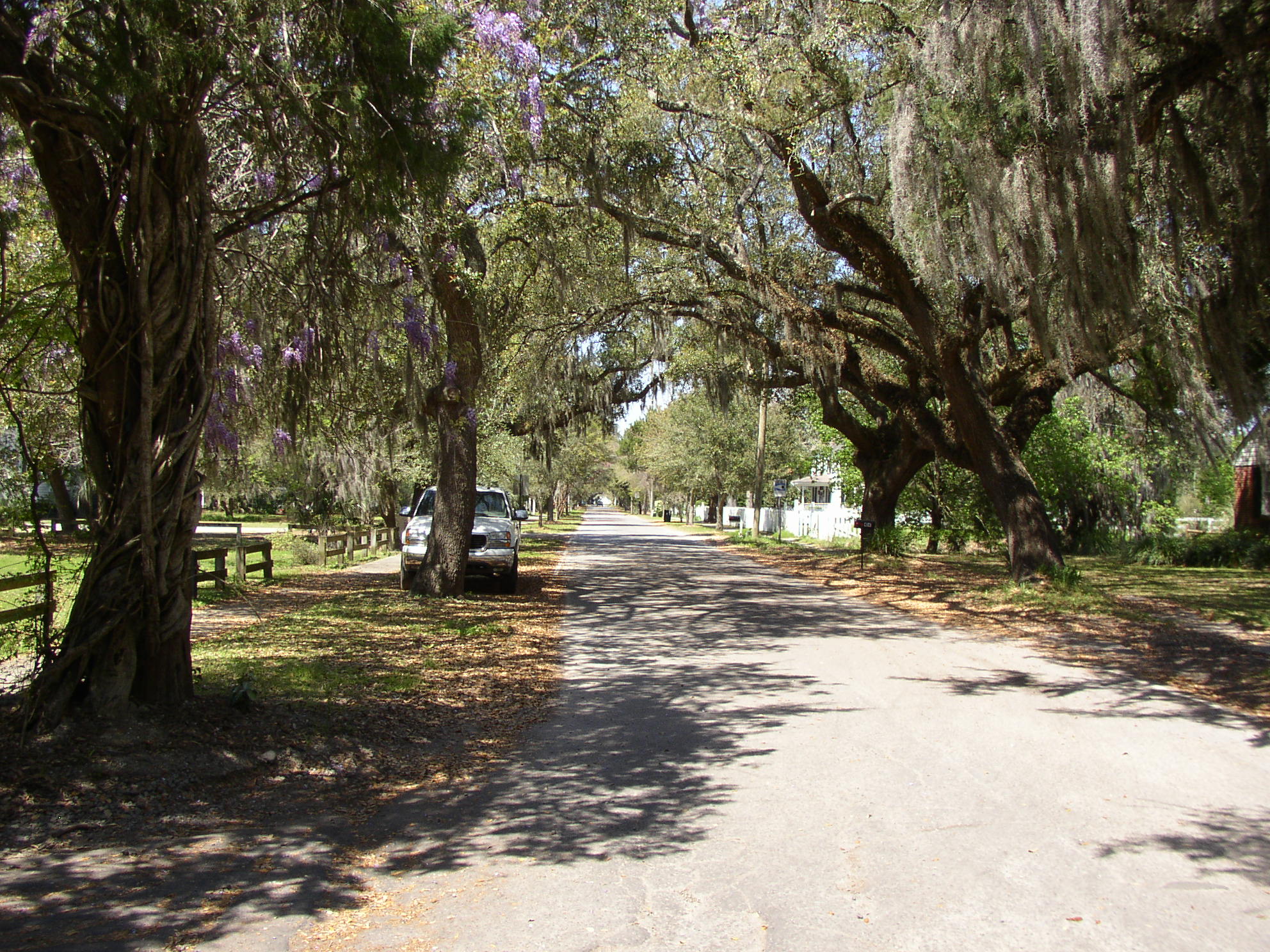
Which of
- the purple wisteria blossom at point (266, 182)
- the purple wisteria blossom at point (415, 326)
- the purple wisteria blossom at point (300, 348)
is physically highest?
the purple wisteria blossom at point (266, 182)

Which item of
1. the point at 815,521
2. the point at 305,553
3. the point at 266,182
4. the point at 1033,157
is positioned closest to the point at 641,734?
the point at 266,182

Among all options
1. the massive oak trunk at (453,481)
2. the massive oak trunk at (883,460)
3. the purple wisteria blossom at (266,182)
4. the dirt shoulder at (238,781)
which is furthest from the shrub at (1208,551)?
the purple wisteria blossom at (266,182)

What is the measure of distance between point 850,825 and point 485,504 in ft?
46.3

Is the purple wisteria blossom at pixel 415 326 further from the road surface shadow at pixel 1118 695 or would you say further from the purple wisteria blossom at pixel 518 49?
the road surface shadow at pixel 1118 695

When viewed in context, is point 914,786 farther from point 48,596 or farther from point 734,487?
point 734,487

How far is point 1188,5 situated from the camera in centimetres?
811

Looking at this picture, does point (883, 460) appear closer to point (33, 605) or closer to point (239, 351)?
point (239, 351)

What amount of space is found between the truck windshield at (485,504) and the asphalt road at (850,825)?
8.81 meters

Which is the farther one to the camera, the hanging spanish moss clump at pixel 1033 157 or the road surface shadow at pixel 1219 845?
the hanging spanish moss clump at pixel 1033 157

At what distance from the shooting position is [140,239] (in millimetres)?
5887

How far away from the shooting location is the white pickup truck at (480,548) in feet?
52.1

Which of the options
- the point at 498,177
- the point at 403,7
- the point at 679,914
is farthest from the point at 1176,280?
the point at 679,914

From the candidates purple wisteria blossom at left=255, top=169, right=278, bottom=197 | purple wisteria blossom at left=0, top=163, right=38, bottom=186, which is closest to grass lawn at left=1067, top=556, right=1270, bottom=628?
purple wisteria blossom at left=255, top=169, right=278, bottom=197

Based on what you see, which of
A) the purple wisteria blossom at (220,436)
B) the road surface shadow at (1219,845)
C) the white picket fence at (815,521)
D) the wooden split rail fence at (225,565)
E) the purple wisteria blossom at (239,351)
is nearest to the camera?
the road surface shadow at (1219,845)
